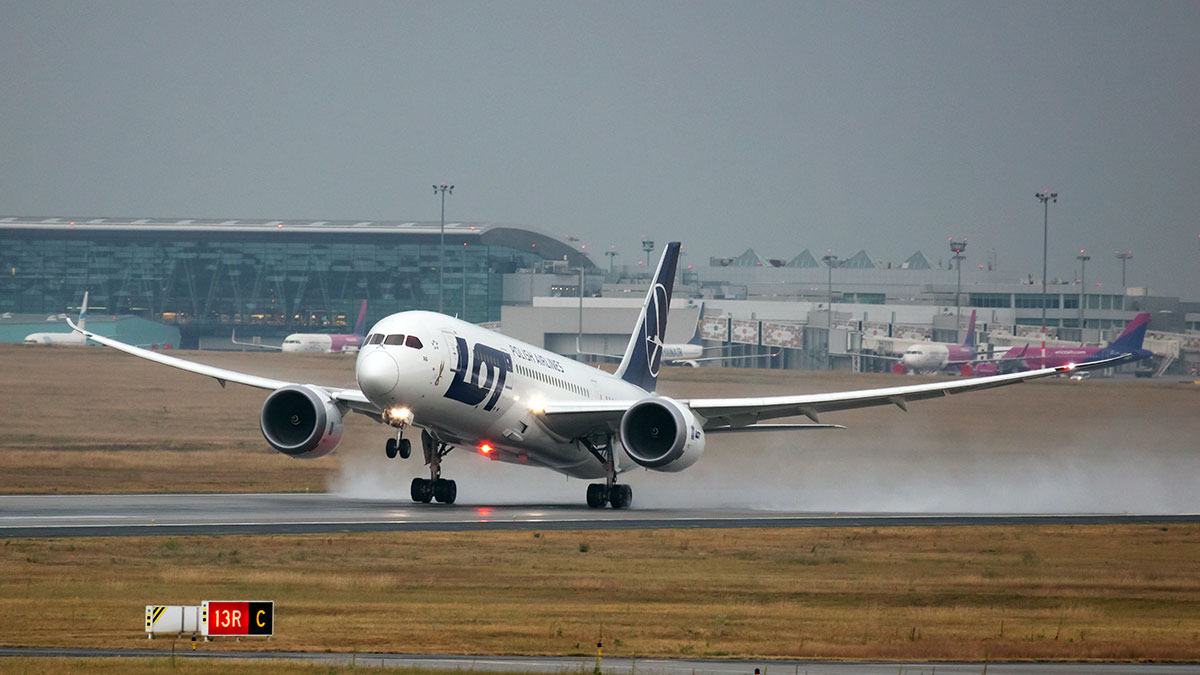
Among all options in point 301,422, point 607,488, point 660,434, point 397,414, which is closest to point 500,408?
point 397,414

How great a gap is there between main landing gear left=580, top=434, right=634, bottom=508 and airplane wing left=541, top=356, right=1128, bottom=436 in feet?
3.17

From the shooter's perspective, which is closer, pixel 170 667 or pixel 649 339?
pixel 170 667

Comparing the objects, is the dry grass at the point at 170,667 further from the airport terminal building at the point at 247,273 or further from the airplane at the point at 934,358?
the airport terminal building at the point at 247,273

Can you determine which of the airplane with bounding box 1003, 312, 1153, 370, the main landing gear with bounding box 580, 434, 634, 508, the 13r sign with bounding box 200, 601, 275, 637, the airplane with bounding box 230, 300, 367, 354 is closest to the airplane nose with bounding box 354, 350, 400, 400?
the main landing gear with bounding box 580, 434, 634, 508

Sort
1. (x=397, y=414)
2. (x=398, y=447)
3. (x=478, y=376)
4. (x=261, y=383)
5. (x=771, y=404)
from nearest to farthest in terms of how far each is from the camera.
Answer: (x=398, y=447)
(x=397, y=414)
(x=478, y=376)
(x=771, y=404)
(x=261, y=383)

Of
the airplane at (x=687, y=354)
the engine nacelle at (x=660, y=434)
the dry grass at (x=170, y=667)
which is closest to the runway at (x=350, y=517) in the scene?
the engine nacelle at (x=660, y=434)

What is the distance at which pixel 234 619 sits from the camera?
22.5 meters

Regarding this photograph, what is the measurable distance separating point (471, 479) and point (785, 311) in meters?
126

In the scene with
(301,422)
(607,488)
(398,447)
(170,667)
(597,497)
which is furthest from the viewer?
(607,488)

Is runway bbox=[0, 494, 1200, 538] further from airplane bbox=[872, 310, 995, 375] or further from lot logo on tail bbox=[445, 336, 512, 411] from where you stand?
airplane bbox=[872, 310, 995, 375]

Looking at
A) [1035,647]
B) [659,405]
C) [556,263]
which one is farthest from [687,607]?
[556,263]

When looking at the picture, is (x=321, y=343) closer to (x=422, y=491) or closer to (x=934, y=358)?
→ (x=934, y=358)

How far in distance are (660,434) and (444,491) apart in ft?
22.2

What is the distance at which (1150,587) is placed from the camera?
3175cm
